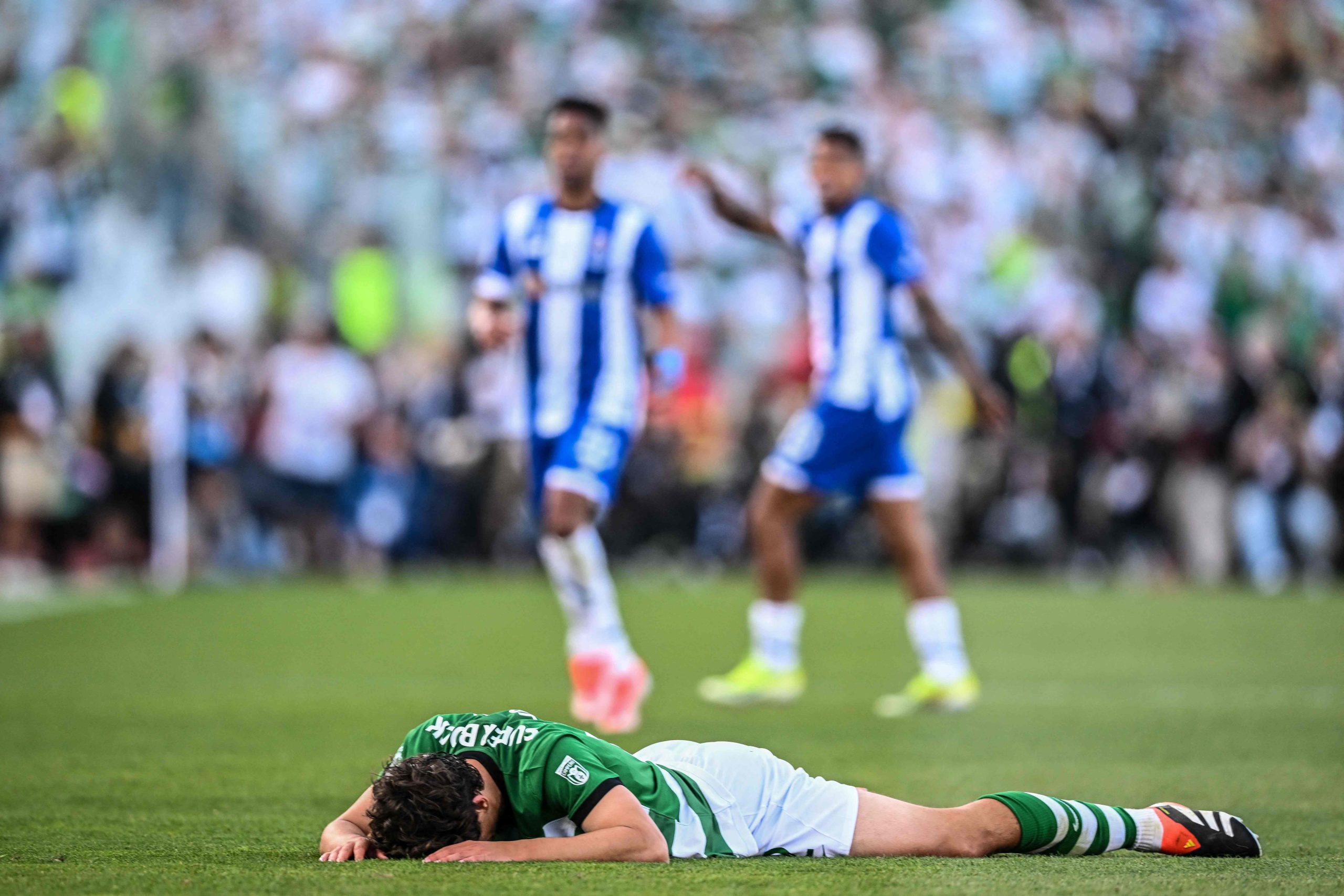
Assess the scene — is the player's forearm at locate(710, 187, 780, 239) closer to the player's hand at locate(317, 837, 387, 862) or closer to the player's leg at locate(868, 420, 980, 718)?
the player's leg at locate(868, 420, 980, 718)

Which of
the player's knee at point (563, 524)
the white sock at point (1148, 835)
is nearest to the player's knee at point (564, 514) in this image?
the player's knee at point (563, 524)

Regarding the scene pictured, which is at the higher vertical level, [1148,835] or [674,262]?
[674,262]

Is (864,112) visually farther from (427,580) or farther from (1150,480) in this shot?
(427,580)

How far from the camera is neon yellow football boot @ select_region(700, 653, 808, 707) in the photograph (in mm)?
9203

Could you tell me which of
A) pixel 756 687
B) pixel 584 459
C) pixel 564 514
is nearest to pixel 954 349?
pixel 756 687

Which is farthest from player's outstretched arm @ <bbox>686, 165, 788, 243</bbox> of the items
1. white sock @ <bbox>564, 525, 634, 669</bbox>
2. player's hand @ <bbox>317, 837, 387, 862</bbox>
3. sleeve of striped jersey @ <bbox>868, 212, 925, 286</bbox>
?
player's hand @ <bbox>317, 837, 387, 862</bbox>

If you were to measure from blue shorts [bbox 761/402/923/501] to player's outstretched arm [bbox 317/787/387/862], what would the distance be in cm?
453

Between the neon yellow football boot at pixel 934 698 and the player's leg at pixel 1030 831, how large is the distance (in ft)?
12.5

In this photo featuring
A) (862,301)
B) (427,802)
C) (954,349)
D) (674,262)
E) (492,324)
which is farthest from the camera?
(674,262)

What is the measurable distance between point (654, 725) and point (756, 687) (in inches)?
48.2

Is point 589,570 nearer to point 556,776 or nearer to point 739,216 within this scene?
point 739,216

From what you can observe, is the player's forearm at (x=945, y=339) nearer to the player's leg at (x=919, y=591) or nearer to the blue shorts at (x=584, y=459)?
the player's leg at (x=919, y=591)

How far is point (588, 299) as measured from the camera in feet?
28.2

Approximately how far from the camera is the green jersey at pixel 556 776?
14.8ft
